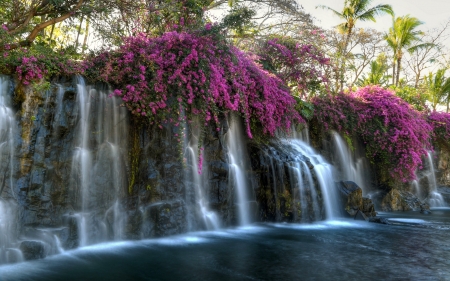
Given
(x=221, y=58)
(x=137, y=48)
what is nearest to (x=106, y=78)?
(x=137, y=48)

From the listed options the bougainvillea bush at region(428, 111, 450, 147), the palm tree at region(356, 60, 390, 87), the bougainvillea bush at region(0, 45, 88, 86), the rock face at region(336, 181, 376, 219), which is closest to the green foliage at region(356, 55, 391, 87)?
the palm tree at region(356, 60, 390, 87)

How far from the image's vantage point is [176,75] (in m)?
7.57

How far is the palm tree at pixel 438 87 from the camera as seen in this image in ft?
89.1

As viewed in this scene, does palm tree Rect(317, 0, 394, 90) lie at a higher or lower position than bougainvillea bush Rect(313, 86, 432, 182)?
higher

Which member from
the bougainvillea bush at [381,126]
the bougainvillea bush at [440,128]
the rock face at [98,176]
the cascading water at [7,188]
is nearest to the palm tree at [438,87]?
the bougainvillea bush at [440,128]

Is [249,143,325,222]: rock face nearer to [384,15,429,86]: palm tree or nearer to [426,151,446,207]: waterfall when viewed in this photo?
[426,151,446,207]: waterfall

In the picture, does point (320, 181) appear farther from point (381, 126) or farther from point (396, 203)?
point (381, 126)

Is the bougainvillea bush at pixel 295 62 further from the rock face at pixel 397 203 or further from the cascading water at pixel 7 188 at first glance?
the cascading water at pixel 7 188

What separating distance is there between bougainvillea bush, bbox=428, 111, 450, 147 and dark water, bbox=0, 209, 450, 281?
37.3ft

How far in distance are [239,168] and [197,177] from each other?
144 cm

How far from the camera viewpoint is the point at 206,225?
8.21m

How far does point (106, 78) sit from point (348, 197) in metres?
7.26

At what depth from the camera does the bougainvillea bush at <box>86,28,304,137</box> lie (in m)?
7.29

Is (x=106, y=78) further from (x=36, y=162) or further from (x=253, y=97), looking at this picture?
(x=253, y=97)
